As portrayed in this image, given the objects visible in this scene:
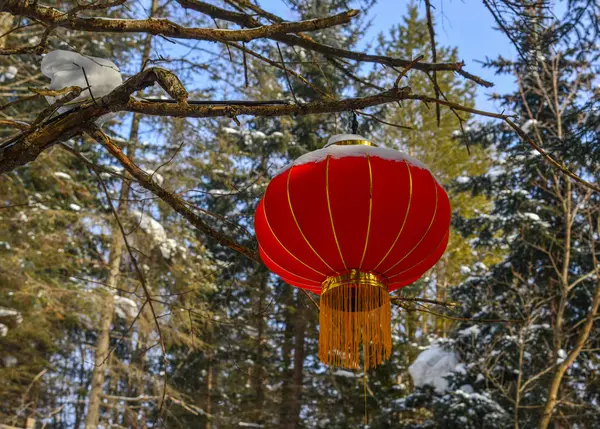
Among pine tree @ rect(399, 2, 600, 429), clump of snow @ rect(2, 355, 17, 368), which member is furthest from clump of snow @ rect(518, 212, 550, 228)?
clump of snow @ rect(2, 355, 17, 368)

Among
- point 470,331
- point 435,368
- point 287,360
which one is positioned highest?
point 287,360

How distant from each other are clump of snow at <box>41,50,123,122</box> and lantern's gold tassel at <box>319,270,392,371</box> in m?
1.06

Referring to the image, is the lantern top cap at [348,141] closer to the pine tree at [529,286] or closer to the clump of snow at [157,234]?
the pine tree at [529,286]

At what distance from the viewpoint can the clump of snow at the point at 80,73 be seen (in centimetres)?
202

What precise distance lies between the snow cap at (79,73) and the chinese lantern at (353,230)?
70 cm

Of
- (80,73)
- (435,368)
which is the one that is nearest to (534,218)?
(435,368)

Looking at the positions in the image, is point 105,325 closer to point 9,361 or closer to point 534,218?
point 9,361

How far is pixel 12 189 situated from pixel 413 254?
717cm

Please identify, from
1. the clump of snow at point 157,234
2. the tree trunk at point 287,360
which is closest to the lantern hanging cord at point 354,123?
the clump of snow at point 157,234

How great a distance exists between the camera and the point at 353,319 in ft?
7.76

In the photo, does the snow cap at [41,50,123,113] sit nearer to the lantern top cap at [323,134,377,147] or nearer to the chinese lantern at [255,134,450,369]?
the chinese lantern at [255,134,450,369]

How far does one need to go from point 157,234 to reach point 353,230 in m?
6.90

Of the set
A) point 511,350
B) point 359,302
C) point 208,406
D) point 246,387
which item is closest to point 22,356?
point 208,406

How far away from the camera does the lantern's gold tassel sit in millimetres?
2295
